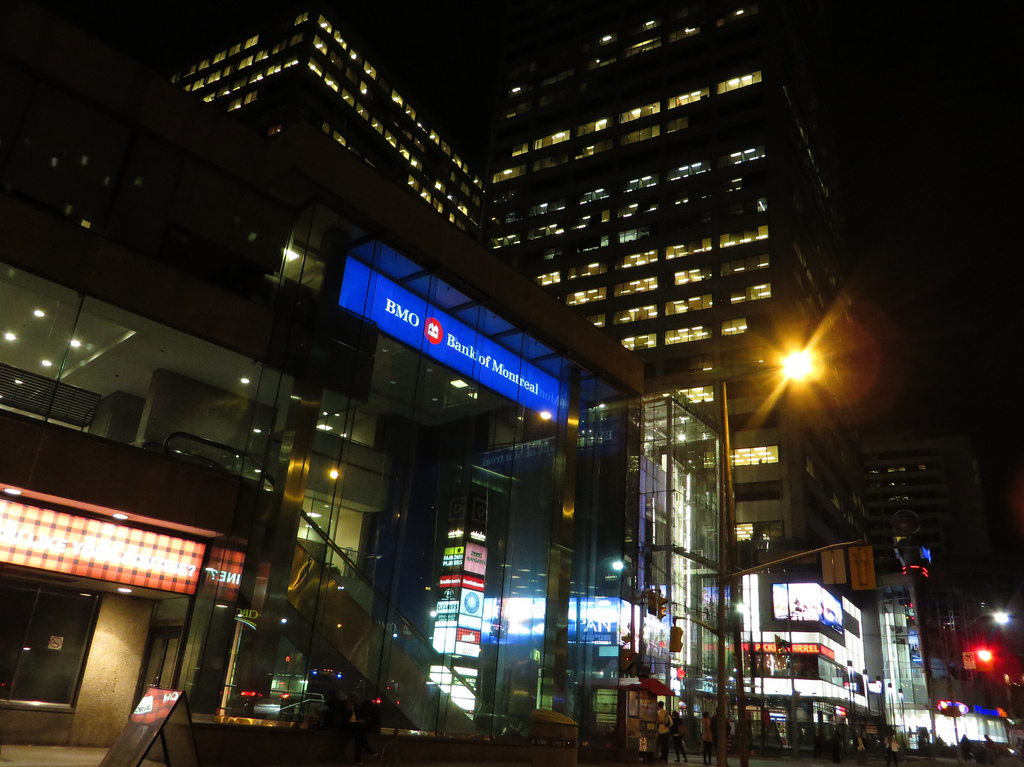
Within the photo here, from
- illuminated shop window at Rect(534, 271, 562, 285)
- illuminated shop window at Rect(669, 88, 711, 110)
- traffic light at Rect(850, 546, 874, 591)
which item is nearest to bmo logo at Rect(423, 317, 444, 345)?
traffic light at Rect(850, 546, 874, 591)

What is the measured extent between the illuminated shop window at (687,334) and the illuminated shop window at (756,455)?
45.7ft

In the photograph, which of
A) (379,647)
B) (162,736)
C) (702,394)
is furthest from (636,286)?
(162,736)

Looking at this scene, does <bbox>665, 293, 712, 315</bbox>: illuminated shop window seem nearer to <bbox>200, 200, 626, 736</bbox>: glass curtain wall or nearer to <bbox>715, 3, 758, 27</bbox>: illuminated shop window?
<bbox>715, 3, 758, 27</bbox>: illuminated shop window

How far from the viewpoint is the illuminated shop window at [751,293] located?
86375 millimetres

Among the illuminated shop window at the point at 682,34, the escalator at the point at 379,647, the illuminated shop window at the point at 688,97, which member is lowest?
the escalator at the point at 379,647

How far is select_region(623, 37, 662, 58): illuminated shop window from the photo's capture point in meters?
105

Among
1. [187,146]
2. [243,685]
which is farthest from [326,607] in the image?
[187,146]

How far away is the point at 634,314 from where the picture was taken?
94.7 metres

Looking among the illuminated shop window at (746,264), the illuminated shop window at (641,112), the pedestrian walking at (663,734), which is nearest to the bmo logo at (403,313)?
the pedestrian walking at (663,734)

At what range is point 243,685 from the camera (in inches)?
631

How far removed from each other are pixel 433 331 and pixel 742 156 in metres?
80.9

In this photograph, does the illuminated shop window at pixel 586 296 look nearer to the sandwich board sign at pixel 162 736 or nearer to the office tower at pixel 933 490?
the sandwich board sign at pixel 162 736

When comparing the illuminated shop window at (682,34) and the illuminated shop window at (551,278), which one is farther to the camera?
the illuminated shop window at (682,34)

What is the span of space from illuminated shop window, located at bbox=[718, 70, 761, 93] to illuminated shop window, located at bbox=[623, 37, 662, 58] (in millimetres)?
12755
